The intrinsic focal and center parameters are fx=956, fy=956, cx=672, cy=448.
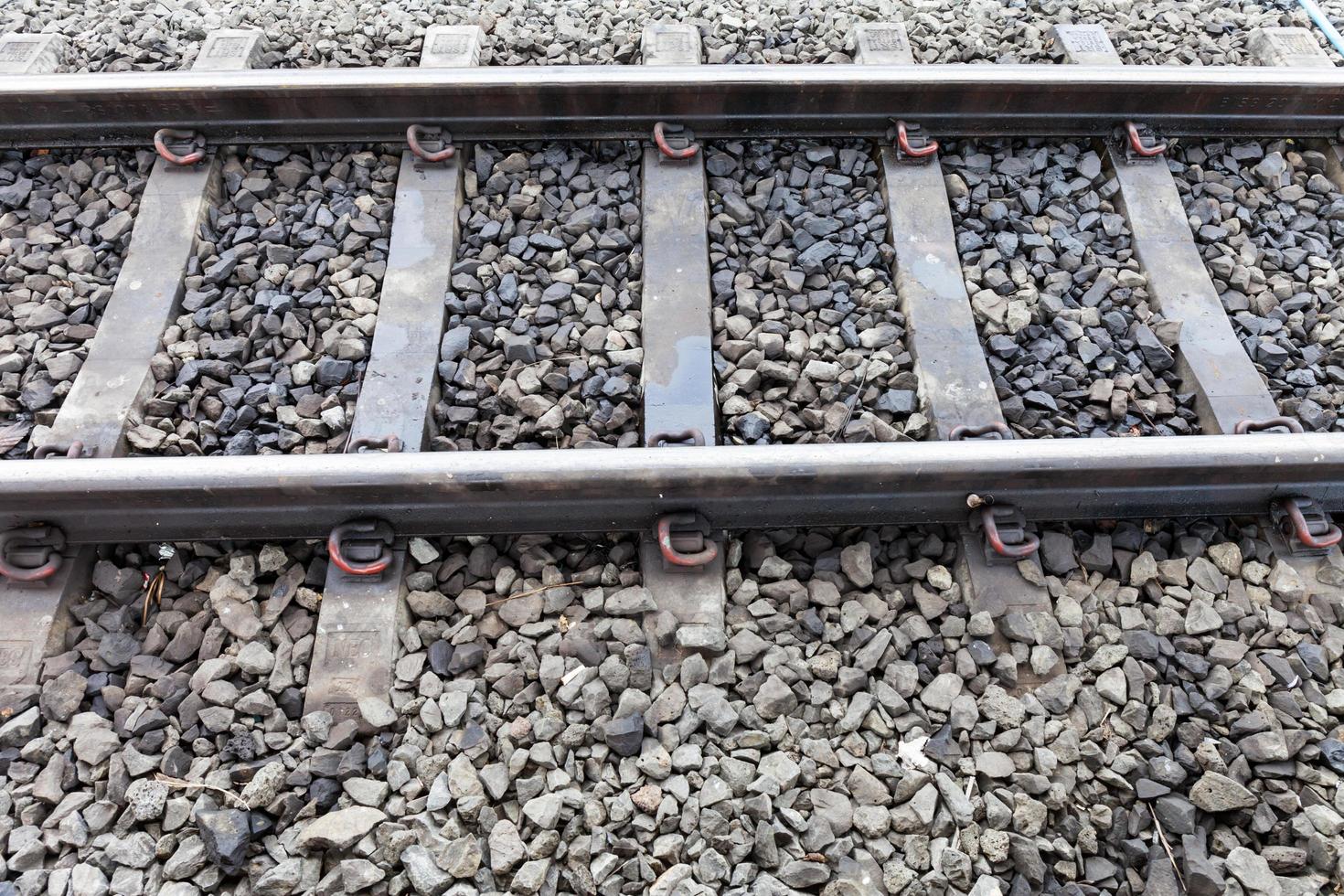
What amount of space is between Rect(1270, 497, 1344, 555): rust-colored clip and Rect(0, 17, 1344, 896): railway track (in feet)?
0.05

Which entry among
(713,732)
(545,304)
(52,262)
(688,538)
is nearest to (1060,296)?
(688,538)

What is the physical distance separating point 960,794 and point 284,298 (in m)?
3.01

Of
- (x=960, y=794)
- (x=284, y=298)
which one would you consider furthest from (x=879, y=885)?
(x=284, y=298)

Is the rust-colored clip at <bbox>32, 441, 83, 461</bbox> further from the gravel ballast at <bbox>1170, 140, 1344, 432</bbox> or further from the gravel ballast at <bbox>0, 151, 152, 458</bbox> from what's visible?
the gravel ballast at <bbox>1170, 140, 1344, 432</bbox>

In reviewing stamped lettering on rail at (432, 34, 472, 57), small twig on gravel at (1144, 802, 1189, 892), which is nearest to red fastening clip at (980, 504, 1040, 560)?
small twig on gravel at (1144, 802, 1189, 892)

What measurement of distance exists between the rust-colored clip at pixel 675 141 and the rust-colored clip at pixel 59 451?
254 centimetres

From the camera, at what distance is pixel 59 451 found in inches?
132

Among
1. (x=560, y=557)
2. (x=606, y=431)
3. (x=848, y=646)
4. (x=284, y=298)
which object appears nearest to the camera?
(x=848, y=646)

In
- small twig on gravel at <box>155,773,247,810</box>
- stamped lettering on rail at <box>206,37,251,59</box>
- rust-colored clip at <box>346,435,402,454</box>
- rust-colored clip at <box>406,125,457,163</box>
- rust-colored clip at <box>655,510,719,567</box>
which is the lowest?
small twig on gravel at <box>155,773,247,810</box>

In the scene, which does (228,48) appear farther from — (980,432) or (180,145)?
(980,432)

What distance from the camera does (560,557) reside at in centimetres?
324

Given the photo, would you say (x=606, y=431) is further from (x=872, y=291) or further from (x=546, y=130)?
(x=546, y=130)

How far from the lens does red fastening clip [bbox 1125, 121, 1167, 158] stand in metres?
4.27

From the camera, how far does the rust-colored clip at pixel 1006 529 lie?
3146 millimetres
